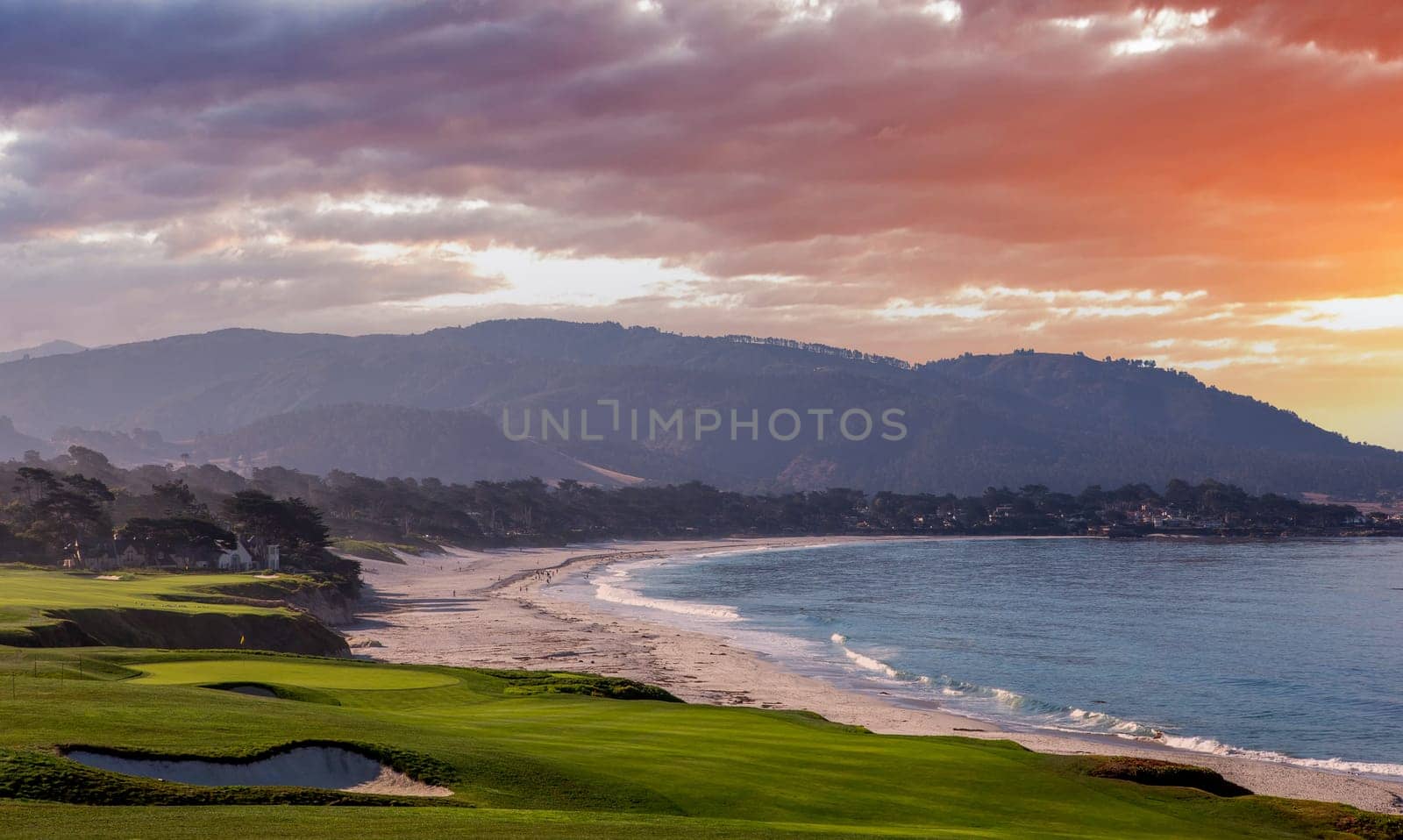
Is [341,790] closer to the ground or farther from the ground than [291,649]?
farther from the ground

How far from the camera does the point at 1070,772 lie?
87.7 ft

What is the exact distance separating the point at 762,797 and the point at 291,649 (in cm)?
3735

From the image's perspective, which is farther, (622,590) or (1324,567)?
(1324,567)

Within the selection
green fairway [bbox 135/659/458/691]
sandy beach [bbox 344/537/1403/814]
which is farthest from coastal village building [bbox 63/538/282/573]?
green fairway [bbox 135/659/458/691]

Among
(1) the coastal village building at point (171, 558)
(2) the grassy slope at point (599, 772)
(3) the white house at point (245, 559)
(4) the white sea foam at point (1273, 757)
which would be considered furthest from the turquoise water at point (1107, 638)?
(1) the coastal village building at point (171, 558)

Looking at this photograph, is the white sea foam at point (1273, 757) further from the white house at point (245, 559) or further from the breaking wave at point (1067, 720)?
the white house at point (245, 559)

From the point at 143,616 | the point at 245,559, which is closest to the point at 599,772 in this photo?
the point at 143,616

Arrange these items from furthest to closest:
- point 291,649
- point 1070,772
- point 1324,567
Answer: point 1324,567
point 291,649
point 1070,772

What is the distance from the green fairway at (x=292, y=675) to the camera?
30.7 metres

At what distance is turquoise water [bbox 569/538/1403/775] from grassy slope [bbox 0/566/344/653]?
26.8m

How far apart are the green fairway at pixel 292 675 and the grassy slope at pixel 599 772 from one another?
1.11ft

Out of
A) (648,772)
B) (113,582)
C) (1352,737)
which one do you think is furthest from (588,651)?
(648,772)

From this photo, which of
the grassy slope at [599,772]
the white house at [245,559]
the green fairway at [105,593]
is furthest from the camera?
the white house at [245,559]

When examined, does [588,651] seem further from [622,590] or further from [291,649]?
[622,590]
